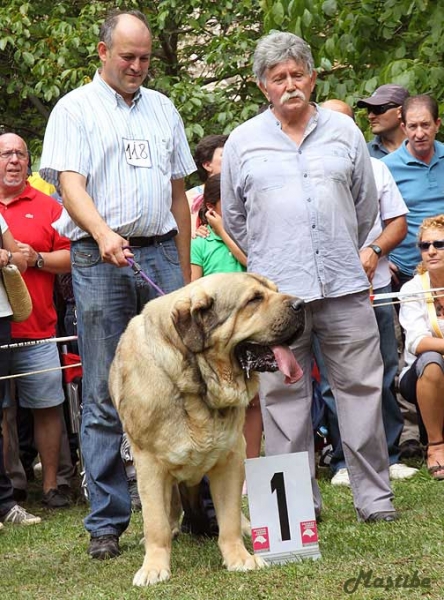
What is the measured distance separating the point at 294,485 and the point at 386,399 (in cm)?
262

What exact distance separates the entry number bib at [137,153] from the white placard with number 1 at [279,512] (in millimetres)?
1632

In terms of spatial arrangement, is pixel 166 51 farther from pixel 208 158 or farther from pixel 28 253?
pixel 28 253

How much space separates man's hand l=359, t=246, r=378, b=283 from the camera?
6516 mm

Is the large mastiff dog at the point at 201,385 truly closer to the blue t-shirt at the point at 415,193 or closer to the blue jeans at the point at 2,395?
the blue jeans at the point at 2,395

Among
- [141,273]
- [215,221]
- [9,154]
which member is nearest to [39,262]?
[9,154]

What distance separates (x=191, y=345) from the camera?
4.94 meters

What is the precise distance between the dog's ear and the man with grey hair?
956 mm

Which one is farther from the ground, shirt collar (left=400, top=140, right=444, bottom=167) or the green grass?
shirt collar (left=400, top=140, right=444, bottom=167)

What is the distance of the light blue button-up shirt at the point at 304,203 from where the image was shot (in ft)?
18.8

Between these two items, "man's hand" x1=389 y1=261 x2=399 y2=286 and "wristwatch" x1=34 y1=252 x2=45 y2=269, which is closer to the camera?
"wristwatch" x1=34 y1=252 x2=45 y2=269

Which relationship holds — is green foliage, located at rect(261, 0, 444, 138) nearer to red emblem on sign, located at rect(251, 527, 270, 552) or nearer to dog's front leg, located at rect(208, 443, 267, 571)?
dog's front leg, located at rect(208, 443, 267, 571)

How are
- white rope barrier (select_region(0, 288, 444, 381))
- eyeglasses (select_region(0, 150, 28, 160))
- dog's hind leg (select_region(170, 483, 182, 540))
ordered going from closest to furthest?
dog's hind leg (select_region(170, 483, 182, 540)) < white rope barrier (select_region(0, 288, 444, 381)) < eyeglasses (select_region(0, 150, 28, 160))

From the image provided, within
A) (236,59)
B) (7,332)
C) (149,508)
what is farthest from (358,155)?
(236,59)

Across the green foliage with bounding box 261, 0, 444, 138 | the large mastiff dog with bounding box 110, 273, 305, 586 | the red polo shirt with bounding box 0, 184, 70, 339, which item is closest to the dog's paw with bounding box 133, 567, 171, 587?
the large mastiff dog with bounding box 110, 273, 305, 586
